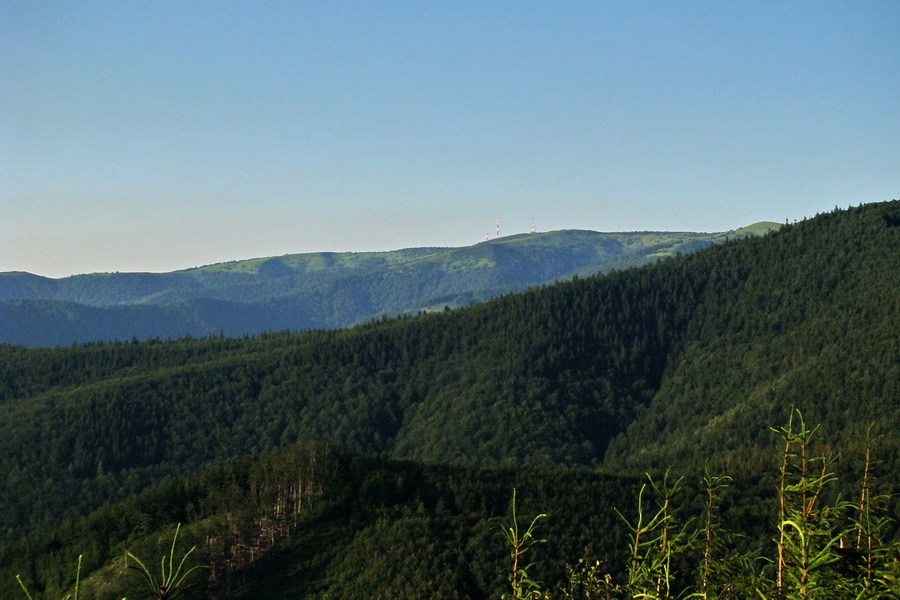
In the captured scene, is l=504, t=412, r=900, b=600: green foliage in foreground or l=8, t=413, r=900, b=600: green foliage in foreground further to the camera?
l=8, t=413, r=900, b=600: green foliage in foreground

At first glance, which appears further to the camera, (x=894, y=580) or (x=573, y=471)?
(x=573, y=471)

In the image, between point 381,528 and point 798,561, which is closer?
point 798,561

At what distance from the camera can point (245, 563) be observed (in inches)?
5694

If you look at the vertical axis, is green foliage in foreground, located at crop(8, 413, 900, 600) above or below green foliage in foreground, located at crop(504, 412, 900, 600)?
below

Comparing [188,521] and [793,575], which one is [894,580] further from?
[188,521]

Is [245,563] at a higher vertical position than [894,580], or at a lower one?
lower

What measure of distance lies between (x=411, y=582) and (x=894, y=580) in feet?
386

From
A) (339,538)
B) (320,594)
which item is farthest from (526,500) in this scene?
(320,594)

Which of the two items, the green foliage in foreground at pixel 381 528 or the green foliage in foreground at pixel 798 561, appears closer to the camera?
the green foliage in foreground at pixel 798 561

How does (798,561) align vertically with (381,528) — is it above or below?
above

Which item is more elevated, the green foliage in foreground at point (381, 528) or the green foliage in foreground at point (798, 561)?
the green foliage in foreground at point (798, 561)

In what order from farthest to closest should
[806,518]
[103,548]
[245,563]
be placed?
1. [103,548]
2. [245,563]
3. [806,518]

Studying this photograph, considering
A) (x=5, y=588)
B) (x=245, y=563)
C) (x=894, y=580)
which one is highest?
(x=894, y=580)

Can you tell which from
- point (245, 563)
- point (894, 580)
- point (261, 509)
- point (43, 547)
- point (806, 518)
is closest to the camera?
point (894, 580)
